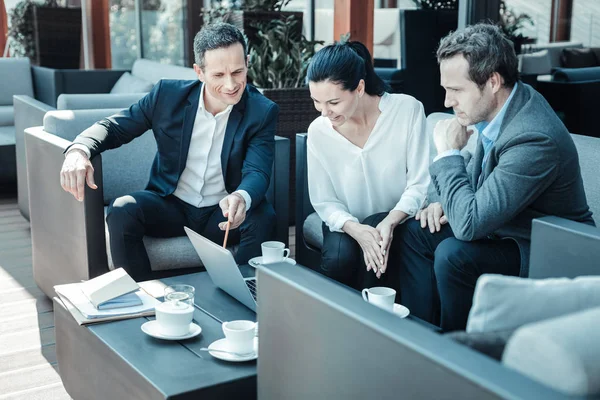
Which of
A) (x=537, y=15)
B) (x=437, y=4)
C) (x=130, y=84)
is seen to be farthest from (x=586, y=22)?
(x=130, y=84)

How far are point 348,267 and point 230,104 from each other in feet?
2.62

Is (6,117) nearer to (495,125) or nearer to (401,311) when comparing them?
(495,125)

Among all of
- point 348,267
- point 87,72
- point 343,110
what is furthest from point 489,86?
point 87,72

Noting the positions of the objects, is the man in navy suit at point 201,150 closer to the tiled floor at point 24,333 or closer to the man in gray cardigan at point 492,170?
the tiled floor at point 24,333

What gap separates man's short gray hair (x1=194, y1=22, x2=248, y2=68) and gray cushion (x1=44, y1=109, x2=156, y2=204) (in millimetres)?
709

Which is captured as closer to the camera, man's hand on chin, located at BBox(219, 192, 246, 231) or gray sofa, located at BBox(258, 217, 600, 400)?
gray sofa, located at BBox(258, 217, 600, 400)

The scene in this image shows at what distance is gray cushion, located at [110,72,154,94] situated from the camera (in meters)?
5.05

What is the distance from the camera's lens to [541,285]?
46.3 inches

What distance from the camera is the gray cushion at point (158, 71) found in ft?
15.7

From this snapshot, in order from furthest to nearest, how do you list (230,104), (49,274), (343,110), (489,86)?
(49,274)
(230,104)
(343,110)
(489,86)

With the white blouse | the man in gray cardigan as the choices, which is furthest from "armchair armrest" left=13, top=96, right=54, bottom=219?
the man in gray cardigan

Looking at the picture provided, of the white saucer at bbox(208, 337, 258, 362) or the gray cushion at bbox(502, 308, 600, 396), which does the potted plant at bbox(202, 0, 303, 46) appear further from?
the gray cushion at bbox(502, 308, 600, 396)

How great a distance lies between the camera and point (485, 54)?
2.16 m

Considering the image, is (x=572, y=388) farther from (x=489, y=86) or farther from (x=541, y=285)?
(x=489, y=86)
